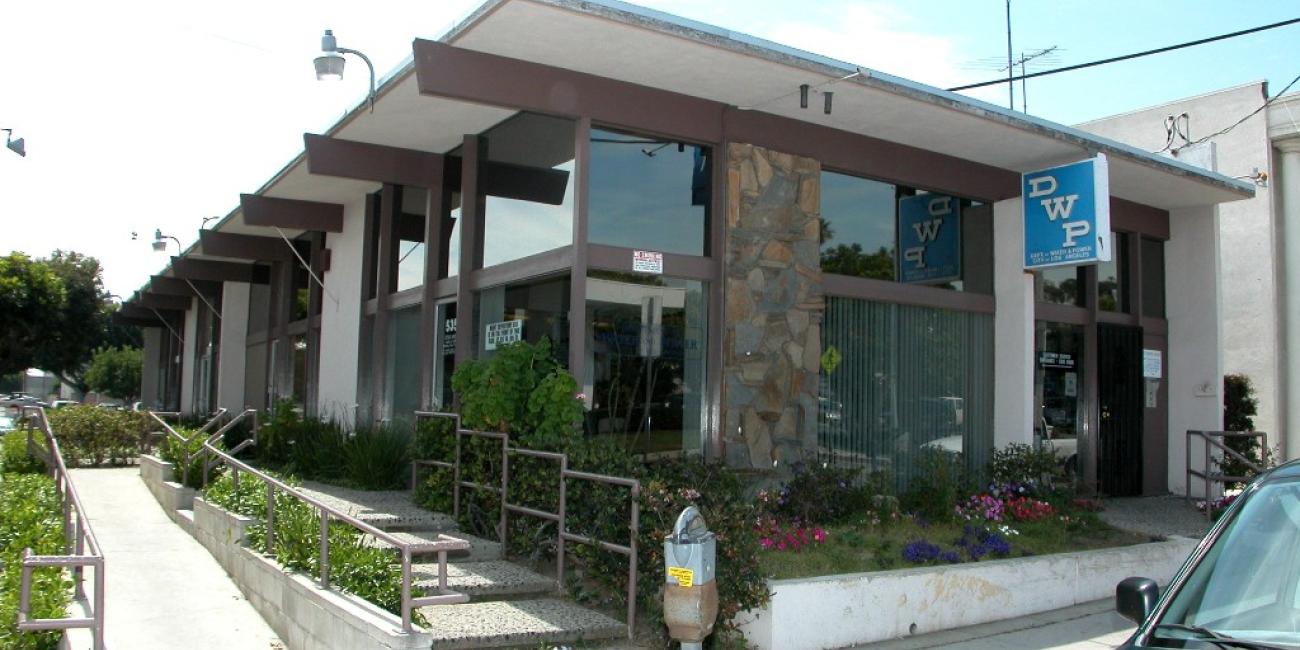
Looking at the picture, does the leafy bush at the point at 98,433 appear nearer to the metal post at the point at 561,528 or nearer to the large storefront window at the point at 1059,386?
the metal post at the point at 561,528

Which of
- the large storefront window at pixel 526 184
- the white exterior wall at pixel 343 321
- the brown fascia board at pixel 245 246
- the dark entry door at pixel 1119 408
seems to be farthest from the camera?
the brown fascia board at pixel 245 246

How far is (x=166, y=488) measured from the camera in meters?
12.3

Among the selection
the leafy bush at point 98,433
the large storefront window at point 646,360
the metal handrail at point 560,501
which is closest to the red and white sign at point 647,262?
the large storefront window at point 646,360

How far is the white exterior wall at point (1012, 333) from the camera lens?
39.8ft

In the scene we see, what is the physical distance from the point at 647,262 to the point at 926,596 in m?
3.70

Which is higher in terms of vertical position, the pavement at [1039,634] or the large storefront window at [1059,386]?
the large storefront window at [1059,386]

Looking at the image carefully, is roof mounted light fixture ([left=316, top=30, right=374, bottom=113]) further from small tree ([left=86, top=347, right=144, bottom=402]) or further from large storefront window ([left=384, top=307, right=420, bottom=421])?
small tree ([left=86, top=347, right=144, bottom=402])

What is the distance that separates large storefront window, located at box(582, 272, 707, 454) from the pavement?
2.84 metres

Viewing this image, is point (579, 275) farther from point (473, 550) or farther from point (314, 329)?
point (314, 329)

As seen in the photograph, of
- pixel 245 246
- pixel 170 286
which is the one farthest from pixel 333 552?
pixel 170 286

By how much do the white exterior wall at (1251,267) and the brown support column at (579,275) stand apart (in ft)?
43.0

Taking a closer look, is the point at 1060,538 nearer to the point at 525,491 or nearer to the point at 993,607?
the point at 993,607

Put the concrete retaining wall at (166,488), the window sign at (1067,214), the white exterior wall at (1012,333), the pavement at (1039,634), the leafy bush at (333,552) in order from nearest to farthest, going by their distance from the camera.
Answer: the leafy bush at (333,552) < the pavement at (1039,634) < the window sign at (1067,214) < the concrete retaining wall at (166,488) < the white exterior wall at (1012,333)

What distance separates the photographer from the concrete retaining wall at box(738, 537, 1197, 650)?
7207 mm
